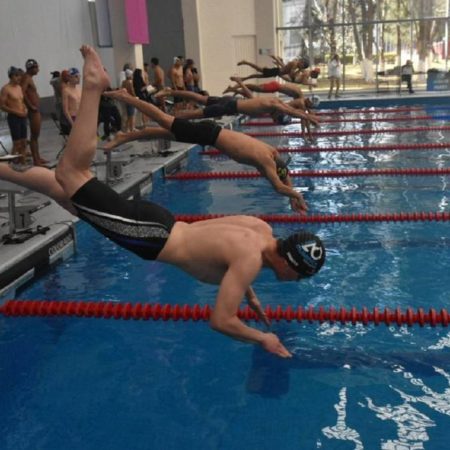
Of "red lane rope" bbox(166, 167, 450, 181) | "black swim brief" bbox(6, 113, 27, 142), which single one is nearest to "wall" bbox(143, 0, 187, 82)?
"black swim brief" bbox(6, 113, 27, 142)

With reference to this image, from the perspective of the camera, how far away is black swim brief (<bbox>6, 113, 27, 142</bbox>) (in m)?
8.50

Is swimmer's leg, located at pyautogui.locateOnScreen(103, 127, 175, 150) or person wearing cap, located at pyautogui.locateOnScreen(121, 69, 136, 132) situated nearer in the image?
swimmer's leg, located at pyautogui.locateOnScreen(103, 127, 175, 150)

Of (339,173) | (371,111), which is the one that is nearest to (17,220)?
(339,173)

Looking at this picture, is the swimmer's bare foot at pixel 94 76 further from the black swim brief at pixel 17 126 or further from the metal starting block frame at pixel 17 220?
the black swim brief at pixel 17 126

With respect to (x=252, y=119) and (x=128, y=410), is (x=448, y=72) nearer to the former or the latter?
(x=252, y=119)

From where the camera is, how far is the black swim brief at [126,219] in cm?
326

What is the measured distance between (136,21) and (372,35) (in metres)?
11.1

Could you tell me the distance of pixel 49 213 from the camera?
621 centimetres

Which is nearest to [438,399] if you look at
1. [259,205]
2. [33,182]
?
[33,182]

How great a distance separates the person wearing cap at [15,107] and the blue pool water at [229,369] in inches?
127

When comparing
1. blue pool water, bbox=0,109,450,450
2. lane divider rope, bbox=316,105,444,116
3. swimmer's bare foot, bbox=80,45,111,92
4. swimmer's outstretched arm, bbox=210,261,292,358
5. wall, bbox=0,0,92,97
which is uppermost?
wall, bbox=0,0,92,97

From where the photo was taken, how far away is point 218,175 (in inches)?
336

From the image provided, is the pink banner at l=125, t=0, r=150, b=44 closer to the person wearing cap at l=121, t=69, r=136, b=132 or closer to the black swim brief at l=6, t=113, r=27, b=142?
the person wearing cap at l=121, t=69, r=136, b=132

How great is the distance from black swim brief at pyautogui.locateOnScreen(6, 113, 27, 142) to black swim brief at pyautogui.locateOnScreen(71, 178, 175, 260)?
5713 mm
